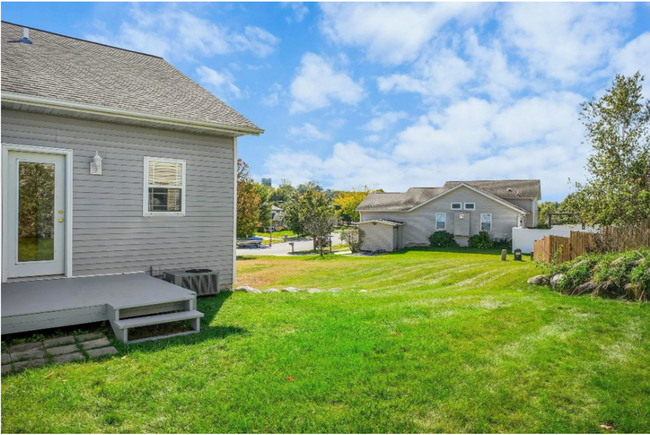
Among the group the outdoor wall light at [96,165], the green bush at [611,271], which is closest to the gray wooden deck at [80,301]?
the outdoor wall light at [96,165]

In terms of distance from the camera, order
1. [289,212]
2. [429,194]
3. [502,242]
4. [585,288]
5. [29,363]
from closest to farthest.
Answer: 1. [29,363]
2. [585,288]
3. [502,242]
4. [429,194]
5. [289,212]

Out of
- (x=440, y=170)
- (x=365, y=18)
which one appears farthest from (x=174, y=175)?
(x=440, y=170)

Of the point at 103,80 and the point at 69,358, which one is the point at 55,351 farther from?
the point at 103,80

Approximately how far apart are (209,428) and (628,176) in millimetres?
15153

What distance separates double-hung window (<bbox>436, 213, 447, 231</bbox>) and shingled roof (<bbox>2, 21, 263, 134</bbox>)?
881 inches

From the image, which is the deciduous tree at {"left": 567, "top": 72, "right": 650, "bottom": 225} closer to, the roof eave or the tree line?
the roof eave

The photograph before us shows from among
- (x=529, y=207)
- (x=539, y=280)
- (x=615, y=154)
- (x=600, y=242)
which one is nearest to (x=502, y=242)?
(x=529, y=207)

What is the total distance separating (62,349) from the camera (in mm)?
4500

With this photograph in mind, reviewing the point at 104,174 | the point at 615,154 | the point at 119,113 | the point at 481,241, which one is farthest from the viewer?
the point at 481,241

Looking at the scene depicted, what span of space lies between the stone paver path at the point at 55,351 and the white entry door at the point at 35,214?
102 inches

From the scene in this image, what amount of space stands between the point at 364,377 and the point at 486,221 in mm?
25838

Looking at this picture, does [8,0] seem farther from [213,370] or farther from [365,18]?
[213,370]

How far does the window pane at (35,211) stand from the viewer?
21.7 feet

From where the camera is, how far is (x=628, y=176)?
13.0 meters
